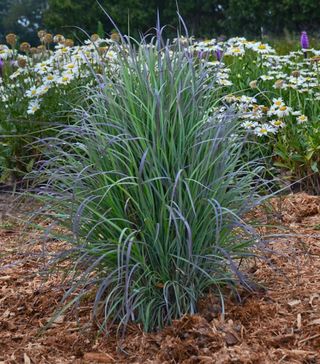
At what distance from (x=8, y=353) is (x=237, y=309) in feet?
3.04

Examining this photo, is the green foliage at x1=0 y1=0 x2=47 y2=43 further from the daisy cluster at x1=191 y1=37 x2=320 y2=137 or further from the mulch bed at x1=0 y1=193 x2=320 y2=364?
the mulch bed at x1=0 y1=193 x2=320 y2=364

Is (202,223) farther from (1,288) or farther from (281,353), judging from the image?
(1,288)

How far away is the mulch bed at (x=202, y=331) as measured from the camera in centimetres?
259

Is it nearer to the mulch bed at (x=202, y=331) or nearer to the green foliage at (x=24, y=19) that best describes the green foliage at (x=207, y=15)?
the green foliage at (x=24, y=19)

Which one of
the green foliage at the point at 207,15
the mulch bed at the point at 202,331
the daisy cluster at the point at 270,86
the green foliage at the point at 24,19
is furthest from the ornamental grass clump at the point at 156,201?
the green foliage at the point at 24,19

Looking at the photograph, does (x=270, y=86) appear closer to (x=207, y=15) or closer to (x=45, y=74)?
(x=45, y=74)

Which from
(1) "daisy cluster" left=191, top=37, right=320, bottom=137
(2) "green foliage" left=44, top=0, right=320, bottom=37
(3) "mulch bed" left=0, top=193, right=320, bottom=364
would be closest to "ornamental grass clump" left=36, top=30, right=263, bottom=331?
(3) "mulch bed" left=0, top=193, right=320, bottom=364

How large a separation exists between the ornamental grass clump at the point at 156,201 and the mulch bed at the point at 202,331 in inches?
4.0

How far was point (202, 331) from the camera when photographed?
2652 millimetres

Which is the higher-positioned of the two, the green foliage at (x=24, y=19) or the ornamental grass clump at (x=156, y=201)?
the ornamental grass clump at (x=156, y=201)

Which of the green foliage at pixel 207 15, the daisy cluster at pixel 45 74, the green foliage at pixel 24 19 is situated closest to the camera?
the daisy cluster at pixel 45 74

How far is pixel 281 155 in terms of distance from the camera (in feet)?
17.3

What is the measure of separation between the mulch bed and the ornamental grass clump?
10 cm

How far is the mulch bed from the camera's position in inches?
102
